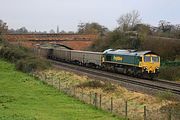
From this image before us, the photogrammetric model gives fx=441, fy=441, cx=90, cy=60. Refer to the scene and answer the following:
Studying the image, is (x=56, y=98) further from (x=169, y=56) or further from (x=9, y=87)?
(x=169, y=56)

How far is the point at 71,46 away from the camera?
10881cm

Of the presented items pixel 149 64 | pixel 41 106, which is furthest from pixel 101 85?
pixel 149 64

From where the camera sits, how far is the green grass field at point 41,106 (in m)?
23.2

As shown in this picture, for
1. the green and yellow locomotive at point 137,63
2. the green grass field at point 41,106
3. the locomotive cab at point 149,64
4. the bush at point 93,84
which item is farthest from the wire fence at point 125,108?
the green and yellow locomotive at point 137,63

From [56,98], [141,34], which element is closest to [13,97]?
[56,98]

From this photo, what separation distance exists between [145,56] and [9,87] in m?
18.7

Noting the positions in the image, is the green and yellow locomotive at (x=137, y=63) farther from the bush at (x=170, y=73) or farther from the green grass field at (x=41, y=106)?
the green grass field at (x=41, y=106)

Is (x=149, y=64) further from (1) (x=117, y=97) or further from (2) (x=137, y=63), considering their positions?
(1) (x=117, y=97)

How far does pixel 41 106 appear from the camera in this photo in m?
27.8

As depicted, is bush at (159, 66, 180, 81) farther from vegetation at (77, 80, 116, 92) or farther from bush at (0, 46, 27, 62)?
bush at (0, 46, 27, 62)

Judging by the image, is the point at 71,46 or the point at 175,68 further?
the point at 71,46

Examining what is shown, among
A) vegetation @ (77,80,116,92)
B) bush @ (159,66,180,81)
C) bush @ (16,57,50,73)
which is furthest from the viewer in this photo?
bush @ (16,57,50,73)

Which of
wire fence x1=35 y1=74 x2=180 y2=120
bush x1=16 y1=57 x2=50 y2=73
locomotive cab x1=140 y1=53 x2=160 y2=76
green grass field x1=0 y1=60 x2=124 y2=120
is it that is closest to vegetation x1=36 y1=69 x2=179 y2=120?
wire fence x1=35 y1=74 x2=180 y2=120

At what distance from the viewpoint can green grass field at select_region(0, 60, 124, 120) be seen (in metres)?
23.2
